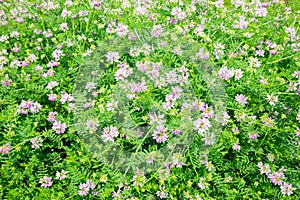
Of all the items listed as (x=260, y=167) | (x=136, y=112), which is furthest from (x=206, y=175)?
(x=136, y=112)

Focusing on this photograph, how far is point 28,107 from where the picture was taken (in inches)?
103

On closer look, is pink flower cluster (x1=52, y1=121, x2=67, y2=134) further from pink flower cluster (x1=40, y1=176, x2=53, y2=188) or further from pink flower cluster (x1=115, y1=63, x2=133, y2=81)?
pink flower cluster (x1=115, y1=63, x2=133, y2=81)

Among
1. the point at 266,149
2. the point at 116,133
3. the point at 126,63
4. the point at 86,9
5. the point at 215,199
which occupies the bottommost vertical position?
the point at 215,199

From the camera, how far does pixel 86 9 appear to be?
3250 mm

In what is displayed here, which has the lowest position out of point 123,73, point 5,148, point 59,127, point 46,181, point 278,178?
point 46,181

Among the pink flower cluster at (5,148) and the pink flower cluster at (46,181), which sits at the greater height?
the pink flower cluster at (5,148)

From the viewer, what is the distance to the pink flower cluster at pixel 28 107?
2598mm

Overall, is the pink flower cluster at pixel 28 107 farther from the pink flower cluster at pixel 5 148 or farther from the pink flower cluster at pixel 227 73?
the pink flower cluster at pixel 227 73

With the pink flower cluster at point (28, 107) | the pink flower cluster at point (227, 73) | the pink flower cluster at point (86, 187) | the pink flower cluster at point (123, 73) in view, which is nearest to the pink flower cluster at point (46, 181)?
the pink flower cluster at point (86, 187)

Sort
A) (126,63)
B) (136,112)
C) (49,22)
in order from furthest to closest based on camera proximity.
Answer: (49,22) < (126,63) < (136,112)

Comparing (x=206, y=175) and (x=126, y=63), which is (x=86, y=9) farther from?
(x=206, y=175)

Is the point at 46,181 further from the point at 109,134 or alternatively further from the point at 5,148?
the point at 109,134

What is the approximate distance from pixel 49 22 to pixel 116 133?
1444 mm

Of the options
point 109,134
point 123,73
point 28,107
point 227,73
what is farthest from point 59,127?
point 227,73
